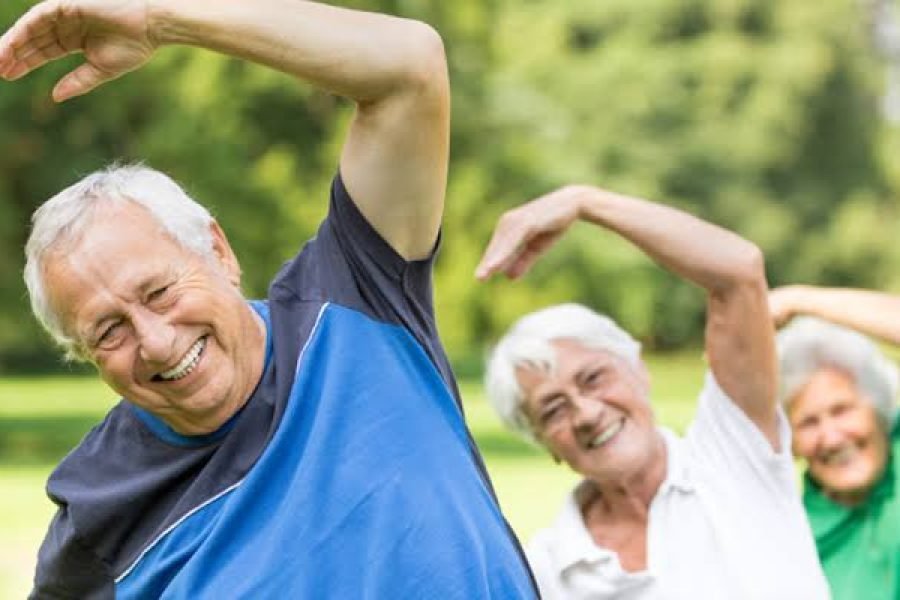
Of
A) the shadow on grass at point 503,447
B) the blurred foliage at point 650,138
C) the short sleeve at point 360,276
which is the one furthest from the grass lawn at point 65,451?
the short sleeve at point 360,276

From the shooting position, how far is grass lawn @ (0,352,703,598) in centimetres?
1027

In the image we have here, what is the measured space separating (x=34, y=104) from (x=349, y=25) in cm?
1404

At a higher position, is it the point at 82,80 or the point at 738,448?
the point at 82,80

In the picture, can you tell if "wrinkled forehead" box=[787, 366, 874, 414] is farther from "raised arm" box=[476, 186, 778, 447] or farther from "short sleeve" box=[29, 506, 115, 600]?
"short sleeve" box=[29, 506, 115, 600]

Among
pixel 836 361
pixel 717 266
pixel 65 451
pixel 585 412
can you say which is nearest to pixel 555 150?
pixel 65 451

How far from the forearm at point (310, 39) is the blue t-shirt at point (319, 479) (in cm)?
23

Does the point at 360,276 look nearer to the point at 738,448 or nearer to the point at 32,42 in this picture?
the point at 32,42

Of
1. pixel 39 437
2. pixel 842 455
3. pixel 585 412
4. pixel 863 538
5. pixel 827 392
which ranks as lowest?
pixel 39 437

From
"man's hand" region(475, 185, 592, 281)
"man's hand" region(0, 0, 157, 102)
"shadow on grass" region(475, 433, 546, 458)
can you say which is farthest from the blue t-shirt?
"shadow on grass" region(475, 433, 546, 458)

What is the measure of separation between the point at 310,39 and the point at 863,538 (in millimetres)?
2215

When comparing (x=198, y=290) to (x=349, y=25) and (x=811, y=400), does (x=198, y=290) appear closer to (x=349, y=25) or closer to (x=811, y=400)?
(x=349, y=25)

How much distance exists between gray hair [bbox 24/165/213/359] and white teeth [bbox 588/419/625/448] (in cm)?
115

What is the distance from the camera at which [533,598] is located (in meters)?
2.60

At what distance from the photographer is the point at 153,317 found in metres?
2.54
